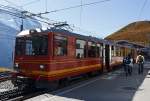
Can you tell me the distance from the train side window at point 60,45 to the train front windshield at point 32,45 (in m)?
0.49

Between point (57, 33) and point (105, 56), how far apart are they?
35.0 ft

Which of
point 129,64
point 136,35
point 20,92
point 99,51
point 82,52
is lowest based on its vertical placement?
point 20,92

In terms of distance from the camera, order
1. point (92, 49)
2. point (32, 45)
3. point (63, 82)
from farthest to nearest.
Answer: point (92, 49) < point (63, 82) < point (32, 45)

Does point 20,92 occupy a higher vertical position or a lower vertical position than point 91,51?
lower

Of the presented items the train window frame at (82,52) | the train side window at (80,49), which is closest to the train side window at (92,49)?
the train window frame at (82,52)

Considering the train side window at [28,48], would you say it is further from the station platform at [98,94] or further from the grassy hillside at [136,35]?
the grassy hillside at [136,35]

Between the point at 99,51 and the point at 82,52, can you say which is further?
the point at 99,51

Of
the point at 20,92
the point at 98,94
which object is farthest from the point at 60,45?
the point at 98,94

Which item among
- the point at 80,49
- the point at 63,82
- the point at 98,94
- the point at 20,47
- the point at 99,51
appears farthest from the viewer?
the point at 99,51

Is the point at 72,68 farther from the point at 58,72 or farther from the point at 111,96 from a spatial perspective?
the point at 111,96

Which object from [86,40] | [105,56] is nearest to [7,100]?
[86,40]

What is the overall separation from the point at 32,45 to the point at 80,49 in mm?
3730

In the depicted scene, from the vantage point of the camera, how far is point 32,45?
15820 mm

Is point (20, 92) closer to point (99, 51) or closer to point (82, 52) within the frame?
point (82, 52)
